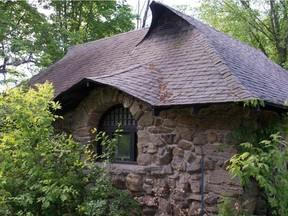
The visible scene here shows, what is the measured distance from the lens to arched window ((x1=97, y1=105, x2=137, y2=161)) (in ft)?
20.7

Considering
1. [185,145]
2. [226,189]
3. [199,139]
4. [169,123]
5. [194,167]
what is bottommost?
[226,189]

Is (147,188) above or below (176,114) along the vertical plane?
below

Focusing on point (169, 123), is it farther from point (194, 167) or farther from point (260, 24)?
point (260, 24)

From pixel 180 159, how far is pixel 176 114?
2.28ft

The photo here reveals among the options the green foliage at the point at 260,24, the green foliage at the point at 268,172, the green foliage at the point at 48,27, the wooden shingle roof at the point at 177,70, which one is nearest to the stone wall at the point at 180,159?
the wooden shingle roof at the point at 177,70

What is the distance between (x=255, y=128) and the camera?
499 centimetres

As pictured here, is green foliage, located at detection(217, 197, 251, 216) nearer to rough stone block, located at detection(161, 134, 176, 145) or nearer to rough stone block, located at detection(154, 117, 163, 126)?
rough stone block, located at detection(161, 134, 176, 145)

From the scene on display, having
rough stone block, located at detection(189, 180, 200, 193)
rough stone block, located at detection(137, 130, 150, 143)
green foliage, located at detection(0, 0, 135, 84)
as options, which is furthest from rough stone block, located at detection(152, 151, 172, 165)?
green foliage, located at detection(0, 0, 135, 84)

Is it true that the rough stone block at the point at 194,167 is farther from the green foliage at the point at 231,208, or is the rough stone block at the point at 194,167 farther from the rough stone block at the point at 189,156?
the green foliage at the point at 231,208

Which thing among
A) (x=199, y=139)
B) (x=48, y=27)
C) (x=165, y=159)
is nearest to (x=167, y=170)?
(x=165, y=159)

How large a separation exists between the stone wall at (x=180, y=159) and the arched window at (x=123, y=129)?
1.53 ft

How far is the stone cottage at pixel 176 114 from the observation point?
4965mm

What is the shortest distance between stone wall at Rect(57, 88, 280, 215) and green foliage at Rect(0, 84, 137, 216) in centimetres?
48

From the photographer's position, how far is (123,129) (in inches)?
255
